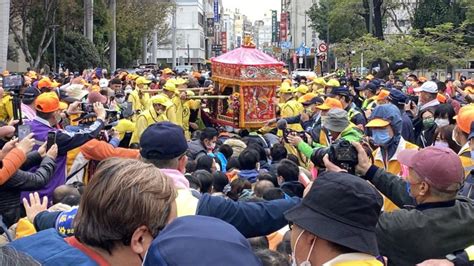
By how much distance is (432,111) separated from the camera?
9.72 meters

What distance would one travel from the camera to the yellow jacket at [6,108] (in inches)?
394

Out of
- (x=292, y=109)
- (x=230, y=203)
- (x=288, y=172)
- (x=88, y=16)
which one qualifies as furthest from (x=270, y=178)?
(x=88, y=16)

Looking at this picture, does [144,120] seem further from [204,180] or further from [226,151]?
[204,180]

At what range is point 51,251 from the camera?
8.46 feet

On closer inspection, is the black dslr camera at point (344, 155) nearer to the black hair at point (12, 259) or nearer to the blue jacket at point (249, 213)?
the blue jacket at point (249, 213)

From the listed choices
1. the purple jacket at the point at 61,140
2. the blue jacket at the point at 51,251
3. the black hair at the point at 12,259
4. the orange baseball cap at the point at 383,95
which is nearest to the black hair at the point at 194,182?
the purple jacket at the point at 61,140

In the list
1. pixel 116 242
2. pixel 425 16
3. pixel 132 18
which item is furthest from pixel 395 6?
pixel 116 242

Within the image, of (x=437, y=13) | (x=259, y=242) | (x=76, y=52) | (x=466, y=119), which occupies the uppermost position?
(x=437, y=13)

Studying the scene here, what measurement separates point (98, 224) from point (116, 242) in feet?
0.32

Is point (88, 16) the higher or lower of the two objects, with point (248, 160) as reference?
higher

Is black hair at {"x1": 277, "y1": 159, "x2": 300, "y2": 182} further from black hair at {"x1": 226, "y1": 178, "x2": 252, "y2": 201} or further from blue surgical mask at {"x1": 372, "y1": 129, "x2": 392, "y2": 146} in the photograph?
blue surgical mask at {"x1": 372, "y1": 129, "x2": 392, "y2": 146}

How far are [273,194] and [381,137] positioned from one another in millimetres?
1805

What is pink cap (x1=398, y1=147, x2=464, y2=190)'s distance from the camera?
12.0 ft

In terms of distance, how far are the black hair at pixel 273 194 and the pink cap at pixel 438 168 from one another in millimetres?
1311
